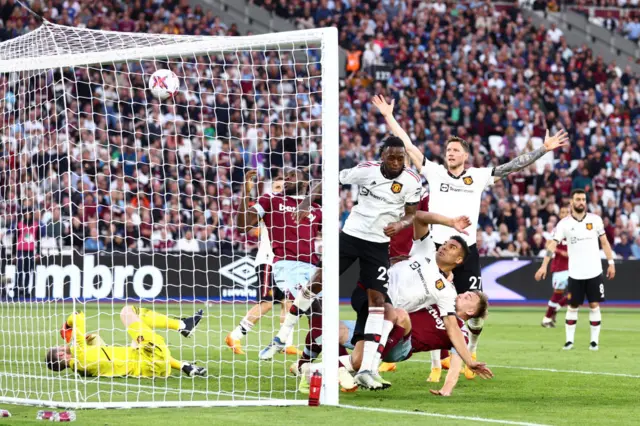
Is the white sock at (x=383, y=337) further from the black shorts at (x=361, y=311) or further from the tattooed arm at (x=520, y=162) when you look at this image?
the tattooed arm at (x=520, y=162)

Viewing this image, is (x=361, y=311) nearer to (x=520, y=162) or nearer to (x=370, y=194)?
(x=370, y=194)

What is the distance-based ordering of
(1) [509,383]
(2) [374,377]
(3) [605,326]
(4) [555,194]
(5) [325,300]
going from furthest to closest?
(4) [555,194] → (3) [605,326] → (1) [509,383] → (2) [374,377] → (5) [325,300]

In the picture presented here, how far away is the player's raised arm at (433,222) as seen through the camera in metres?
10.3

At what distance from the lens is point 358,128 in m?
29.6

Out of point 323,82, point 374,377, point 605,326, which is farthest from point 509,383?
point 605,326

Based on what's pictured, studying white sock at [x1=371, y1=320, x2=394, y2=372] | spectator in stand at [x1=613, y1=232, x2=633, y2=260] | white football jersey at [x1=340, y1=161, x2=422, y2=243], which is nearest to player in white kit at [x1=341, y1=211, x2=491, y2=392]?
white sock at [x1=371, y1=320, x2=394, y2=372]

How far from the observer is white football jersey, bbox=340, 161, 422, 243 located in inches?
403

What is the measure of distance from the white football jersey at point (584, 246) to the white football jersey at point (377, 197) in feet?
21.9

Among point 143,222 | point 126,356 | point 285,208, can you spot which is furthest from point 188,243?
point 126,356

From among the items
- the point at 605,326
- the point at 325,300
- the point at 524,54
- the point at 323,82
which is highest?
the point at 524,54

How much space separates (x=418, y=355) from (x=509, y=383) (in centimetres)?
345

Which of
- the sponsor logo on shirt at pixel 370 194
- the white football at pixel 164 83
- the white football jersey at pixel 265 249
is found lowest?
the white football jersey at pixel 265 249

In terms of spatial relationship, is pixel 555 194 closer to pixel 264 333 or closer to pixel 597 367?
pixel 264 333

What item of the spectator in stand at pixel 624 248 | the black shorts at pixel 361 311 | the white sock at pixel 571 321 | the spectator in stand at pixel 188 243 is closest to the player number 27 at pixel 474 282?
the black shorts at pixel 361 311
